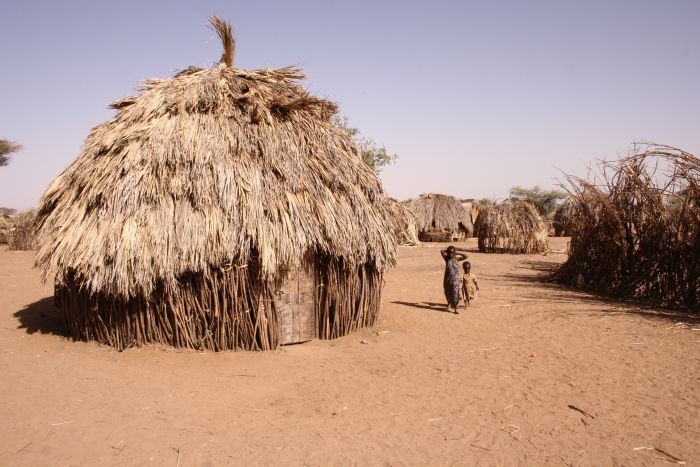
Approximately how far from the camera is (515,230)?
16.0 m

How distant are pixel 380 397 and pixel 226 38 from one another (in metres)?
5.68

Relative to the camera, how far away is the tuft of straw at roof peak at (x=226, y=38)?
7.20m

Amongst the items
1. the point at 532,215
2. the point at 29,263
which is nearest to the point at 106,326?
the point at 29,263

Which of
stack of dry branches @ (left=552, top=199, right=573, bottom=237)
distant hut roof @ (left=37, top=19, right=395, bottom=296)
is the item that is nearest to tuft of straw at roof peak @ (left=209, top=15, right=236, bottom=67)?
distant hut roof @ (left=37, top=19, right=395, bottom=296)

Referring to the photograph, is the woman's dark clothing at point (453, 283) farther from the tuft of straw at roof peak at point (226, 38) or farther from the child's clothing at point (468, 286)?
the tuft of straw at roof peak at point (226, 38)

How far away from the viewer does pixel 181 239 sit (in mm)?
5258

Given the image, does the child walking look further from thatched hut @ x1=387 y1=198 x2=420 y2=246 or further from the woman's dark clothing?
thatched hut @ x1=387 y1=198 x2=420 y2=246

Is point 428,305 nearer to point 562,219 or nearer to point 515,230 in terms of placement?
point 515,230

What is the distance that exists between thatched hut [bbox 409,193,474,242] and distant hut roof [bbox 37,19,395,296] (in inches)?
596

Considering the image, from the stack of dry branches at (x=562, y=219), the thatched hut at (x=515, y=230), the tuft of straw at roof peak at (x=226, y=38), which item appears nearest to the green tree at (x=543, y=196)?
the stack of dry branches at (x=562, y=219)

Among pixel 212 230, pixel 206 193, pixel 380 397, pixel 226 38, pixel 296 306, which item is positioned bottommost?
pixel 380 397

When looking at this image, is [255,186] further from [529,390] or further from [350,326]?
[529,390]

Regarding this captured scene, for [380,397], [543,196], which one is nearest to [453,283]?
[380,397]

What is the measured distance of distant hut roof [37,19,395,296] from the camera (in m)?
5.25
